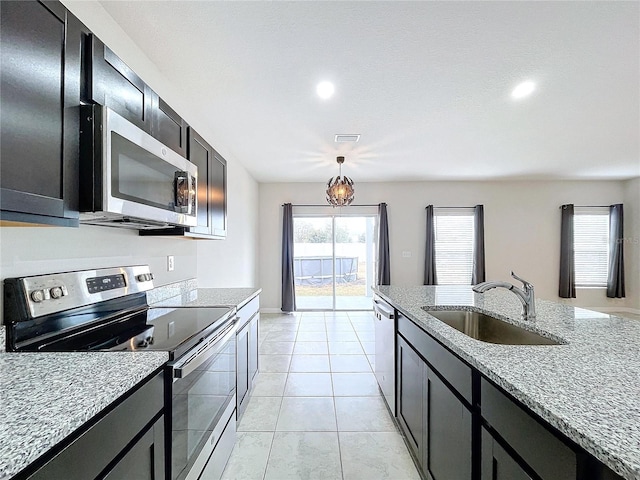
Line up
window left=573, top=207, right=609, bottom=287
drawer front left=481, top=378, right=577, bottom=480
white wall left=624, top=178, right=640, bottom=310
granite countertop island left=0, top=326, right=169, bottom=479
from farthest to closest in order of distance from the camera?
window left=573, top=207, right=609, bottom=287
white wall left=624, top=178, right=640, bottom=310
drawer front left=481, top=378, right=577, bottom=480
granite countertop island left=0, top=326, right=169, bottom=479

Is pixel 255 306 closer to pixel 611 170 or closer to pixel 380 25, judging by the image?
pixel 380 25

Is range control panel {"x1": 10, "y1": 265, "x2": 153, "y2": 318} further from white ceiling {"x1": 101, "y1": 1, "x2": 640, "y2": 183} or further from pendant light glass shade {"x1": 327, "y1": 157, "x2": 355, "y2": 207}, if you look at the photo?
pendant light glass shade {"x1": 327, "y1": 157, "x2": 355, "y2": 207}

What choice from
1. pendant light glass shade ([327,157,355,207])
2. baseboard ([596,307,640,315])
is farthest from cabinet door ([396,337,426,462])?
baseboard ([596,307,640,315])

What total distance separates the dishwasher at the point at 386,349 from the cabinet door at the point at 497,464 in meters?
1.14

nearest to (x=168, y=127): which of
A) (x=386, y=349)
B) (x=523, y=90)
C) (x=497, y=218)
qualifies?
(x=386, y=349)

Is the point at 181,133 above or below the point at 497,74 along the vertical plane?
below

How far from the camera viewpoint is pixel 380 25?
175 cm

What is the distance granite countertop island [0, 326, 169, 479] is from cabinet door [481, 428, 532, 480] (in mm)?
1117

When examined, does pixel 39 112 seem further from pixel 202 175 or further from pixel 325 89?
pixel 325 89

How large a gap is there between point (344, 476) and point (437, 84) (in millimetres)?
2806

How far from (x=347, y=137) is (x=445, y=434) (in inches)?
119

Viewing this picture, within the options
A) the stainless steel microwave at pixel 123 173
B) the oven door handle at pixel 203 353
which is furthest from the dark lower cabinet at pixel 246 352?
the stainless steel microwave at pixel 123 173

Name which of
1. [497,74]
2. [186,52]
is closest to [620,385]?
[497,74]

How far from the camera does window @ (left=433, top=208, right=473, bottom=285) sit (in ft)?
19.3
